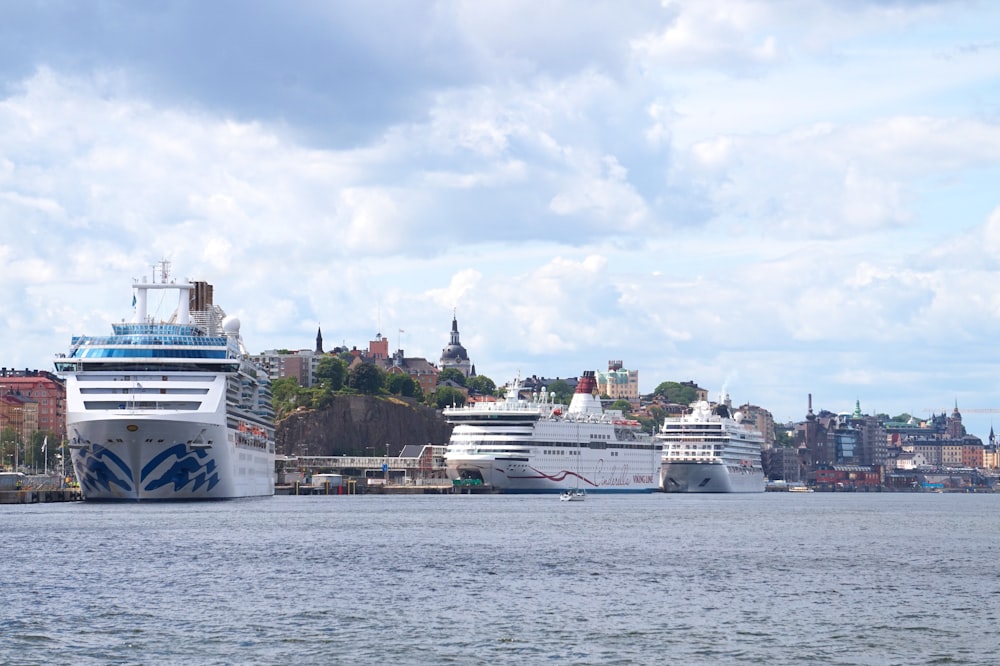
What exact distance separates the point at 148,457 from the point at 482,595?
6306 centimetres

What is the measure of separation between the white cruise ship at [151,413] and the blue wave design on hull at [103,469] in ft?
0.33

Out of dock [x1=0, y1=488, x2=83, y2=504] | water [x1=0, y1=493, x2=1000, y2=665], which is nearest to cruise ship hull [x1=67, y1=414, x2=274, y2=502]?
water [x1=0, y1=493, x2=1000, y2=665]

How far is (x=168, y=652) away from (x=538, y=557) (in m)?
32.7

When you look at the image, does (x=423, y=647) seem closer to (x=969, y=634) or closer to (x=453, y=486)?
(x=969, y=634)

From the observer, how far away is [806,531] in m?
102

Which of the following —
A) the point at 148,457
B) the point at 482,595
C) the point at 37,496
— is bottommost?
the point at 482,595

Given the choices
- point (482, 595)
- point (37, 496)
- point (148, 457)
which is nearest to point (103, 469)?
point (148, 457)

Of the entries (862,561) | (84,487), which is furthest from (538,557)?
(84,487)

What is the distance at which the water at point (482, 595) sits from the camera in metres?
43.2

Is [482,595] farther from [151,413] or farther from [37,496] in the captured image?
[37,496]

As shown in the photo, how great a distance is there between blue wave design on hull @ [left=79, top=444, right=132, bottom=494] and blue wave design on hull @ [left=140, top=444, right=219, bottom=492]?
4.78 feet

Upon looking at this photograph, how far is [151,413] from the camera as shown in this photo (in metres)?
113

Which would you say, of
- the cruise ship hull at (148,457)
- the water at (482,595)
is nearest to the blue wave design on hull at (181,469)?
the cruise ship hull at (148,457)

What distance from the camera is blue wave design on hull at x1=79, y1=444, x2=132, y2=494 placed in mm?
113312
